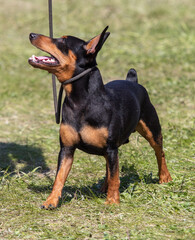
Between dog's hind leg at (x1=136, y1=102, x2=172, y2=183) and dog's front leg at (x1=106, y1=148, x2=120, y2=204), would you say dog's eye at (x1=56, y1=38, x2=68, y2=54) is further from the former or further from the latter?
dog's hind leg at (x1=136, y1=102, x2=172, y2=183)

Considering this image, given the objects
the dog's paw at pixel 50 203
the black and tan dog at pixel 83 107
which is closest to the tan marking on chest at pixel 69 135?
the black and tan dog at pixel 83 107

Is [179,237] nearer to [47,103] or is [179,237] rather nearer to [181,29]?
[47,103]

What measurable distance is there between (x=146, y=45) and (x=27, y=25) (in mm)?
4975

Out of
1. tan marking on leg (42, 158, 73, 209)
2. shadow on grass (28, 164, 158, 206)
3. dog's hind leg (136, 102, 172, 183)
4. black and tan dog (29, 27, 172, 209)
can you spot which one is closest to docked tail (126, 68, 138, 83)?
dog's hind leg (136, 102, 172, 183)

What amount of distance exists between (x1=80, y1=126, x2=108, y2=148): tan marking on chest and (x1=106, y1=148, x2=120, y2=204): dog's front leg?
0.62 ft

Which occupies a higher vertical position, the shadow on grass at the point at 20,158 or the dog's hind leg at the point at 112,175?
the dog's hind leg at the point at 112,175

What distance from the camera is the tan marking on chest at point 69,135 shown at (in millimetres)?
5449

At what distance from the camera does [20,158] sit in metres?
8.15

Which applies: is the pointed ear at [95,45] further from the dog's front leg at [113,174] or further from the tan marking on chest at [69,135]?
the dog's front leg at [113,174]

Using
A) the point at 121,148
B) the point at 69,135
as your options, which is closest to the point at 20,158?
the point at 121,148

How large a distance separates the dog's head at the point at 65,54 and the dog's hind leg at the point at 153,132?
1.37 metres

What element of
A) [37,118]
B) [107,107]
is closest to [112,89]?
[107,107]

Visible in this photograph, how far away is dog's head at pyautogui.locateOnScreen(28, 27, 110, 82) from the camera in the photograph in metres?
→ 5.29

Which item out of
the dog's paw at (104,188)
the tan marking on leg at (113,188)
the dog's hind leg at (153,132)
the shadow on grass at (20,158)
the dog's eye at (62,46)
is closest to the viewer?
the dog's eye at (62,46)
